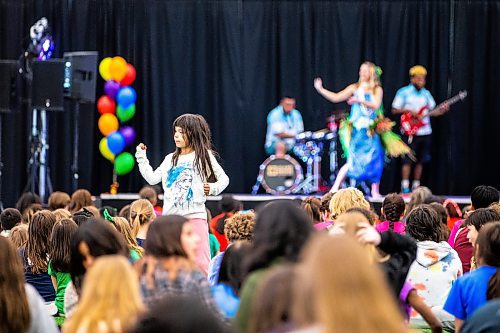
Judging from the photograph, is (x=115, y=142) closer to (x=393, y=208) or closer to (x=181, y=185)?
(x=181, y=185)

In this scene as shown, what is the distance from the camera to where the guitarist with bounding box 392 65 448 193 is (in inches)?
533

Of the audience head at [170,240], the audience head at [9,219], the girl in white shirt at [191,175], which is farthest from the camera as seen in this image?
the audience head at [9,219]

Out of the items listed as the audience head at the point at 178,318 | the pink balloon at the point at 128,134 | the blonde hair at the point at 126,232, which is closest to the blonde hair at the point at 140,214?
the blonde hair at the point at 126,232

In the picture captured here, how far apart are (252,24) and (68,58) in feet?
11.0

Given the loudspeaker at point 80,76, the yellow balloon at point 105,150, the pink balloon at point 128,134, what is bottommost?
the yellow balloon at point 105,150

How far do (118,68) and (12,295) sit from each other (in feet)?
33.6

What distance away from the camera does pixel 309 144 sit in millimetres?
13797

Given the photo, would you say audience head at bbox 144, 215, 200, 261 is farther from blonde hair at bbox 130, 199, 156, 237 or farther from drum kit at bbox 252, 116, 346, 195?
drum kit at bbox 252, 116, 346, 195

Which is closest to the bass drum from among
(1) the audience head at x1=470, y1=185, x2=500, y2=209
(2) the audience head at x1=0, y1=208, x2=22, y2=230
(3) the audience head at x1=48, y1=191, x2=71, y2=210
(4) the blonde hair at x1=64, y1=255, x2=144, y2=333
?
(3) the audience head at x1=48, y1=191, x2=71, y2=210

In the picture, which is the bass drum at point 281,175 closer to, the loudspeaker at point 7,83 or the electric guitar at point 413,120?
the electric guitar at point 413,120

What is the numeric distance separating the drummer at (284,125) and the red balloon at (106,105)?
7.80 ft

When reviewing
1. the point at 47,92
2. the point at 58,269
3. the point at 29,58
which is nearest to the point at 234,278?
the point at 58,269

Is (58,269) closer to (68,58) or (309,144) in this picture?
(68,58)

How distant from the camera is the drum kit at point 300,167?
1340 cm
